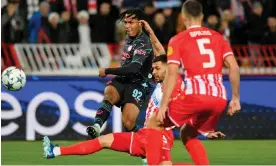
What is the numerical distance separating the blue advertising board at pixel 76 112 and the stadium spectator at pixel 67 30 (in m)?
3.56

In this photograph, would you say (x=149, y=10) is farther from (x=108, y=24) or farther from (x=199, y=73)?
(x=199, y=73)

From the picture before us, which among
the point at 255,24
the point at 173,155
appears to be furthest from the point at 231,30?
the point at 173,155

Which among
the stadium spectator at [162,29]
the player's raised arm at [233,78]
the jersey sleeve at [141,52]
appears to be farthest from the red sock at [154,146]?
the stadium spectator at [162,29]

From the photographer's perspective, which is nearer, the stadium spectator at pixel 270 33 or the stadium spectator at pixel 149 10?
the stadium spectator at pixel 270 33

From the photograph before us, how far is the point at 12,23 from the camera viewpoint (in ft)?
67.4

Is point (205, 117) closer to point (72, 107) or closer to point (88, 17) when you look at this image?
point (72, 107)

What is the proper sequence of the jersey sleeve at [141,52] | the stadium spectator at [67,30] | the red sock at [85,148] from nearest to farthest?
the red sock at [85,148]
the jersey sleeve at [141,52]
the stadium spectator at [67,30]

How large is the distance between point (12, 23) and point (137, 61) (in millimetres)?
8210

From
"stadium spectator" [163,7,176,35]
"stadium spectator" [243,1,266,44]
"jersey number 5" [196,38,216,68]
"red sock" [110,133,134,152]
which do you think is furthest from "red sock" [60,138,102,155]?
"stadium spectator" [243,1,266,44]

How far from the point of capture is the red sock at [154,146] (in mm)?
10578

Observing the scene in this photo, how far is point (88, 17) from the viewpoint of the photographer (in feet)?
68.5

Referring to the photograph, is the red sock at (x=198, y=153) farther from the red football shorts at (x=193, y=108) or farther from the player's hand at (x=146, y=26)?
the player's hand at (x=146, y=26)

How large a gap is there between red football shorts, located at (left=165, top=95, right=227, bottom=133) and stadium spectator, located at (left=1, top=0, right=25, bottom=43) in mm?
9795

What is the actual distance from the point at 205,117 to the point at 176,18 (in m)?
10.4
